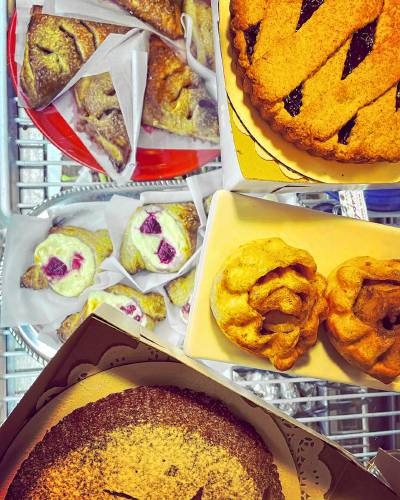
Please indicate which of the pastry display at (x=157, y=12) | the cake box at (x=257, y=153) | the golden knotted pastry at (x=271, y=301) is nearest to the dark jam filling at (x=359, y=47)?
the cake box at (x=257, y=153)

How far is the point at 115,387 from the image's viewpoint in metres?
0.77

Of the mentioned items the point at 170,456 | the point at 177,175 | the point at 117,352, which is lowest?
the point at 170,456

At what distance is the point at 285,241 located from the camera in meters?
0.82

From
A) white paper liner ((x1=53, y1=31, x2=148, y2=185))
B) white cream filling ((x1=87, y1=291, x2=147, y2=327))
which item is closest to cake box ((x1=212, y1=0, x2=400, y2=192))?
white paper liner ((x1=53, y1=31, x2=148, y2=185))

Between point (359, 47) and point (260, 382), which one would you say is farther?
point (260, 382)

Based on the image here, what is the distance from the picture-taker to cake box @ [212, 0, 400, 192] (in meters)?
0.75

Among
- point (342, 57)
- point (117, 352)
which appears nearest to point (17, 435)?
point (117, 352)

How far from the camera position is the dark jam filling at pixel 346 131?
73 centimetres

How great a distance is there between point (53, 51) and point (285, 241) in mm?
515

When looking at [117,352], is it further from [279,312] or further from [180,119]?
[180,119]

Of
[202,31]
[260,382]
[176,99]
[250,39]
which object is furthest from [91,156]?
[260,382]

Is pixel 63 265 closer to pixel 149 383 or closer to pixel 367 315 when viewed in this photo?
pixel 149 383

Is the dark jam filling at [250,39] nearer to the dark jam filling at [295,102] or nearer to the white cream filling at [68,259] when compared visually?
the dark jam filling at [295,102]

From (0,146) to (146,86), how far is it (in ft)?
0.94
